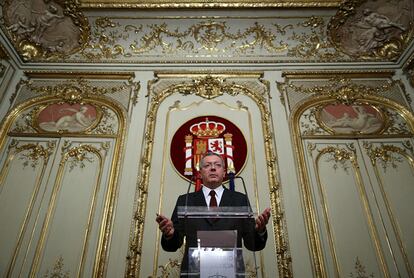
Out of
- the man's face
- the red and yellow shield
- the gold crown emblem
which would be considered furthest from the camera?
the gold crown emblem

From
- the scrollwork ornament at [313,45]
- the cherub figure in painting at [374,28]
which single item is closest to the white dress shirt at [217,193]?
the scrollwork ornament at [313,45]

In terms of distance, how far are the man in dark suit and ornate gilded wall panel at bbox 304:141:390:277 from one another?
1594 millimetres

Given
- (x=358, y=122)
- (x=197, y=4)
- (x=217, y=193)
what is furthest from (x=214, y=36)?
(x=217, y=193)

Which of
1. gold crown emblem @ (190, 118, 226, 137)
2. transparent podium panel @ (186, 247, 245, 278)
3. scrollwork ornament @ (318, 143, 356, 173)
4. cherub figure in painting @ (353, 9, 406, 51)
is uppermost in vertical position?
cherub figure in painting @ (353, 9, 406, 51)

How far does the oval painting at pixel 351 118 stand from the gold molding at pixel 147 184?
0.85 meters

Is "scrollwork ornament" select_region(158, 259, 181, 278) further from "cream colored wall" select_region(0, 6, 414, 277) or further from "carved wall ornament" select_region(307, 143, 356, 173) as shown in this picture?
"carved wall ornament" select_region(307, 143, 356, 173)

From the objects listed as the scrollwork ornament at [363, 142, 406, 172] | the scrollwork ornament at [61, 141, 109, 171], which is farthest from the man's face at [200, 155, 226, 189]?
the scrollwork ornament at [363, 142, 406, 172]

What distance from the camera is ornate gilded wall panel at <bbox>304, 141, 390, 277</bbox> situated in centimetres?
352

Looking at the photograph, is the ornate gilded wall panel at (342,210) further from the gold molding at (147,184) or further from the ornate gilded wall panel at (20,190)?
the ornate gilded wall panel at (20,190)

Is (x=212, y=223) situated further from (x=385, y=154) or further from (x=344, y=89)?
(x=344, y=89)

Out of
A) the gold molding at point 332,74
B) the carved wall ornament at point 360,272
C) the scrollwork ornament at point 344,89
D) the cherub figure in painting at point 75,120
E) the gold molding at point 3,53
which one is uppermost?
the gold molding at point 3,53

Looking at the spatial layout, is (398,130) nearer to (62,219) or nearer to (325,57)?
(325,57)

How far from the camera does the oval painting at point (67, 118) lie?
4.58 meters

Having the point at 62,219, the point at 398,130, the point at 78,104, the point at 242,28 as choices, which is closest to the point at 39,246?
the point at 62,219
